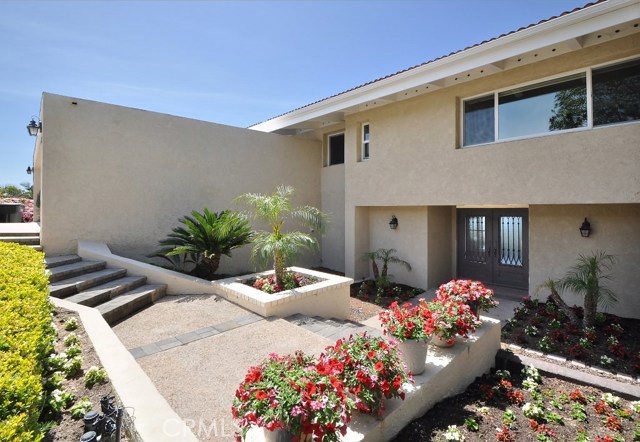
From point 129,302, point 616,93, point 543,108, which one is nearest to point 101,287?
point 129,302

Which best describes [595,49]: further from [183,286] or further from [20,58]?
[20,58]

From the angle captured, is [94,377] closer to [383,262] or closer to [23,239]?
[23,239]

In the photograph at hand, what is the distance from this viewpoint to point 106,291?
20.3 ft

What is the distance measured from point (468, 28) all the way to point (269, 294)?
8943mm

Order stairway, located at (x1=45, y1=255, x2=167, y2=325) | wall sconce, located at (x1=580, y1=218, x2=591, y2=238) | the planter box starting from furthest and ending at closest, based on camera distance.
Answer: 1. wall sconce, located at (x1=580, y1=218, x2=591, y2=238)
2. the planter box
3. stairway, located at (x1=45, y1=255, x2=167, y2=325)

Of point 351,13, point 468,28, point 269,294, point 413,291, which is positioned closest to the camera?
point 269,294

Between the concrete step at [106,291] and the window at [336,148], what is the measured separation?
28.0 ft

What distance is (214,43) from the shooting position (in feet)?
31.7

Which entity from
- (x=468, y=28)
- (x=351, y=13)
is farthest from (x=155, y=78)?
(x=468, y=28)

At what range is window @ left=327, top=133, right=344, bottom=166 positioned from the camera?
12961 millimetres

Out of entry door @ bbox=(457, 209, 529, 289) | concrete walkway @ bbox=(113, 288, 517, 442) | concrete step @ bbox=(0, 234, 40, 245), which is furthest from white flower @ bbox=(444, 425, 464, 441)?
concrete step @ bbox=(0, 234, 40, 245)

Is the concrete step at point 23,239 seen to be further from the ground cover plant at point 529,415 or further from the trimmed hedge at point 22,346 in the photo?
the ground cover plant at point 529,415

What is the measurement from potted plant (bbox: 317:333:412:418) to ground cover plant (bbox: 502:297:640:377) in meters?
4.46

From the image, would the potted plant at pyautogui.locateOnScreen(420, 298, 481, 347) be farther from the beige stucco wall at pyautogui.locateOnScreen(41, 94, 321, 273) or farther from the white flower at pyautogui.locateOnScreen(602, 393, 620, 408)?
the beige stucco wall at pyautogui.locateOnScreen(41, 94, 321, 273)
